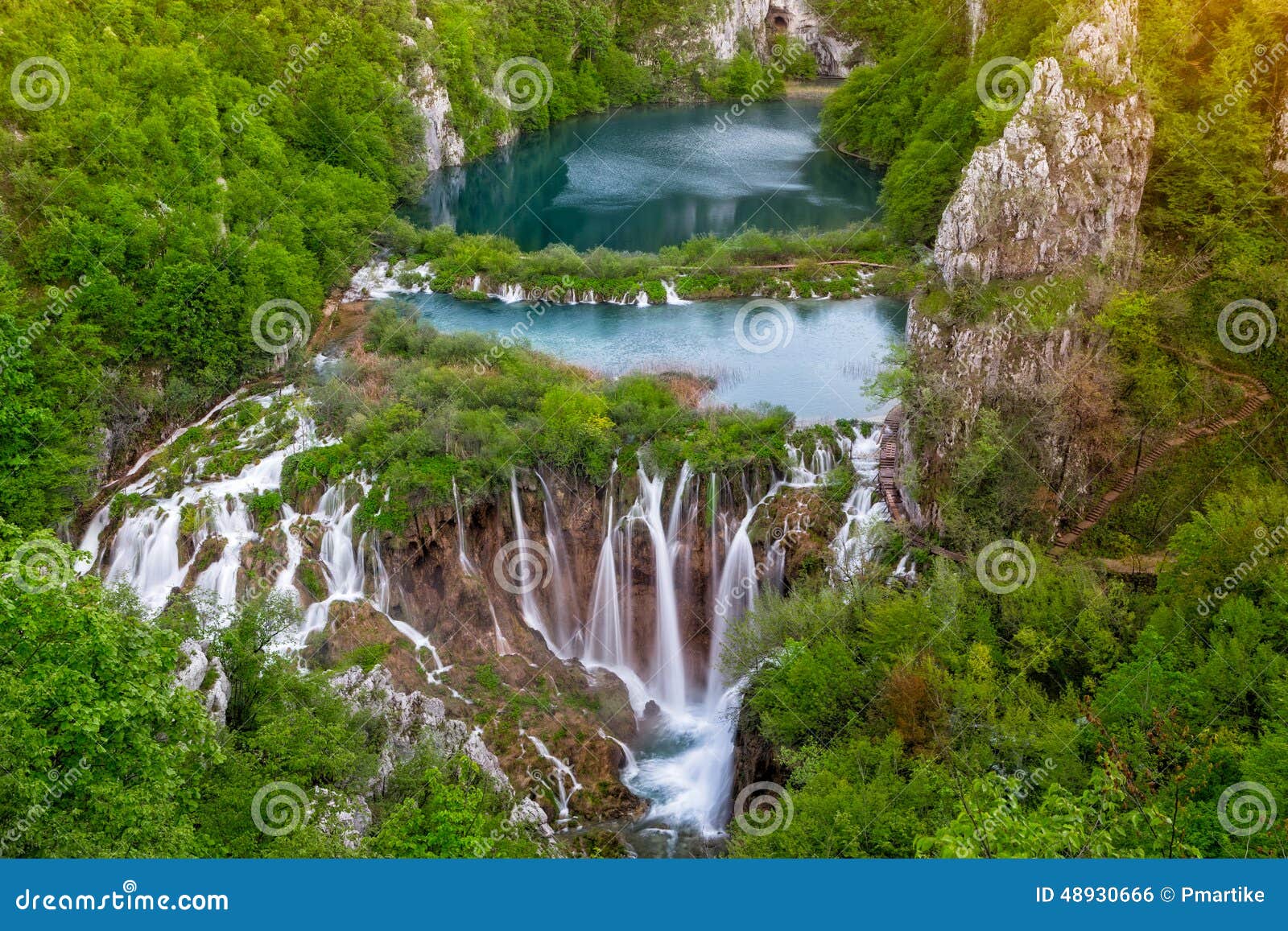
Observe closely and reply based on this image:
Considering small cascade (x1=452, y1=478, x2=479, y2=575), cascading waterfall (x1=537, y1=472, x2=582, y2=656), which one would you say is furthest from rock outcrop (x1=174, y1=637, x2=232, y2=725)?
cascading waterfall (x1=537, y1=472, x2=582, y2=656)

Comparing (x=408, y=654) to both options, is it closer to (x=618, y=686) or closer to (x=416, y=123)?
(x=618, y=686)

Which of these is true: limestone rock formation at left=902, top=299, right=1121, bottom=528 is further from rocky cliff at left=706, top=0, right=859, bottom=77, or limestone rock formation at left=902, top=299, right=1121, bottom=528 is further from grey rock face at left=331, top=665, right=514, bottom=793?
rocky cliff at left=706, top=0, right=859, bottom=77

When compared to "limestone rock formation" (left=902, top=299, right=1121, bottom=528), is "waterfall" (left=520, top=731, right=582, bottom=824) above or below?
below

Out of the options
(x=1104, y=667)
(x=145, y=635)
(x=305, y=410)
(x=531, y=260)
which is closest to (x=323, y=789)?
(x=145, y=635)

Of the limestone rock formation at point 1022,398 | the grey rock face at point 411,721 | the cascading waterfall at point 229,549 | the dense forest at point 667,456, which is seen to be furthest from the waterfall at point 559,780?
the limestone rock formation at point 1022,398

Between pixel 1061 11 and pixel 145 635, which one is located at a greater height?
pixel 1061 11
